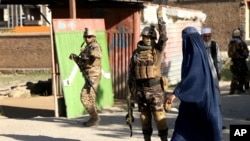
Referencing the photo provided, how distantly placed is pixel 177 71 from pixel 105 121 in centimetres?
827

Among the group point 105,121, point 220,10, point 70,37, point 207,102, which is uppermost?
point 220,10

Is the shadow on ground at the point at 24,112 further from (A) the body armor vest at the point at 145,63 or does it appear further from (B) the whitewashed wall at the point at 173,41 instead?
(A) the body armor vest at the point at 145,63

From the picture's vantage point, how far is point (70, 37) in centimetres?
1142

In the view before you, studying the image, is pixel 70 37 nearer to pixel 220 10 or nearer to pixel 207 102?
pixel 207 102

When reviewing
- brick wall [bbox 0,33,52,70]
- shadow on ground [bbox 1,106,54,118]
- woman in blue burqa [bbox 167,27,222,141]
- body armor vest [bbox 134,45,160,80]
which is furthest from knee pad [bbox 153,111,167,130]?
brick wall [bbox 0,33,52,70]

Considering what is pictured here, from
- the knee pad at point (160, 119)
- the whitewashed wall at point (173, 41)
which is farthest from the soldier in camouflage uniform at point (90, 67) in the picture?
the whitewashed wall at point (173, 41)

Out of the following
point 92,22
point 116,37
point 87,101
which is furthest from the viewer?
point 116,37

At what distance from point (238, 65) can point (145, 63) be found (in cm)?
710

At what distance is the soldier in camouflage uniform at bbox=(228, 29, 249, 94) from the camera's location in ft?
44.0

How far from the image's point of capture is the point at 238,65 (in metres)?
13.8

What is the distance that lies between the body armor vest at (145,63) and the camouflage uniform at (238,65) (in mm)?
6594

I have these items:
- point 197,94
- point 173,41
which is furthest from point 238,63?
Result: point 197,94

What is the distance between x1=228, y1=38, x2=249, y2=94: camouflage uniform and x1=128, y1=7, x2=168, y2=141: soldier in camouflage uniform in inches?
259

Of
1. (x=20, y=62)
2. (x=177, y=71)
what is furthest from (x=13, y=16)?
(x=177, y=71)
